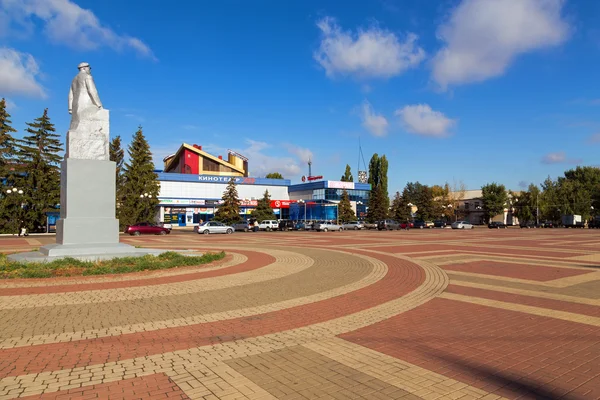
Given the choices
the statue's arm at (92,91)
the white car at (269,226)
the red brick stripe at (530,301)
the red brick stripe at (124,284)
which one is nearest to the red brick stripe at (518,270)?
the red brick stripe at (530,301)

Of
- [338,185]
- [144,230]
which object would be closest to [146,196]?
[144,230]

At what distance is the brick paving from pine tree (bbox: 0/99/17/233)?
1556 inches

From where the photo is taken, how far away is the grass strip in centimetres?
1091

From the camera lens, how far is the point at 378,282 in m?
10.9

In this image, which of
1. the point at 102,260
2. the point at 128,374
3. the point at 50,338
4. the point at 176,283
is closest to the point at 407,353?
the point at 128,374

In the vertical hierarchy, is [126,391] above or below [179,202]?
below

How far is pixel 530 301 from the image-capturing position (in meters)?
8.57

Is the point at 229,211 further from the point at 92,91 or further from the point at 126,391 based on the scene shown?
the point at 126,391

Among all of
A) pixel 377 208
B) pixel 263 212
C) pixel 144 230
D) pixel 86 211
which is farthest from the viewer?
pixel 377 208

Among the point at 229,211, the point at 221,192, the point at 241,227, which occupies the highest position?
the point at 221,192

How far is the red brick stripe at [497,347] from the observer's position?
4.40m

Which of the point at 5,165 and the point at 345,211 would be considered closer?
the point at 5,165

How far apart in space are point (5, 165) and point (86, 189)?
39.9m

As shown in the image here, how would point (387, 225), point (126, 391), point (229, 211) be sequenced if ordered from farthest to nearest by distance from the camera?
1. point (229, 211)
2. point (387, 225)
3. point (126, 391)
